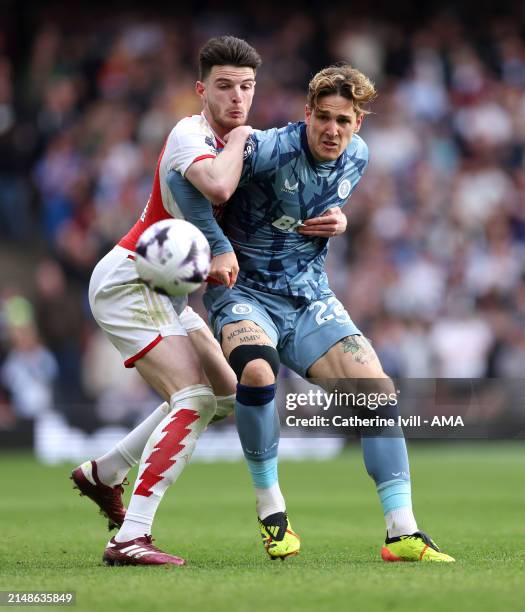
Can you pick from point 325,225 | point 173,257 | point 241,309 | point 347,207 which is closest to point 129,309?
point 241,309

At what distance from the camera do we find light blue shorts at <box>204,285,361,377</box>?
6.50 metres

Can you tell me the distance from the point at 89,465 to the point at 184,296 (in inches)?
48.5

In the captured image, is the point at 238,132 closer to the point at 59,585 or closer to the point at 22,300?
the point at 59,585

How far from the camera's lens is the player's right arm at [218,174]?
6.02 metres

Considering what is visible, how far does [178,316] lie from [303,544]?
5.14 feet

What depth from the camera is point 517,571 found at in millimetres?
5633

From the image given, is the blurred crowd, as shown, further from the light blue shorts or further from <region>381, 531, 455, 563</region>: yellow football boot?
<region>381, 531, 455, 563</region>: yellow football boot

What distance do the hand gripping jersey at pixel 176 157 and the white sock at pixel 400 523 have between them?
1.81 metres

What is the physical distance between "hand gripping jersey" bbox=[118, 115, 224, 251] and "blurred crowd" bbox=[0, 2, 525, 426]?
8.75 metres

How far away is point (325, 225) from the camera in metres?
6.56

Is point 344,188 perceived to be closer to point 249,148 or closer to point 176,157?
point 249,148

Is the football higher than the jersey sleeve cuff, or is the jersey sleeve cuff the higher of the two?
the jersey sleeve cuff

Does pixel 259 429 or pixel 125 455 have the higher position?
pixel 259 429

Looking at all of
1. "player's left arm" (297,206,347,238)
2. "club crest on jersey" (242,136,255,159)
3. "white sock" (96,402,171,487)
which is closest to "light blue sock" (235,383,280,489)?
"white sock" (96,402,171,487)
